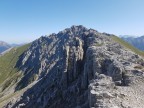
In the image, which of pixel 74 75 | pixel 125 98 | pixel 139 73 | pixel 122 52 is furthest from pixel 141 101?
pixel 74 75

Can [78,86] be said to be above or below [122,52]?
below

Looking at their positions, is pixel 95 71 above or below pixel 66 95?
above

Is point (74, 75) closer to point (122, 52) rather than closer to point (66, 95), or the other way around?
point (66, 95)

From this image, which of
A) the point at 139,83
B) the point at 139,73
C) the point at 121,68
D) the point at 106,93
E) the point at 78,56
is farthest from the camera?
the point at 78,56

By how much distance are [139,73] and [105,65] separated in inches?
515

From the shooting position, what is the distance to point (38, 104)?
97.5 meters

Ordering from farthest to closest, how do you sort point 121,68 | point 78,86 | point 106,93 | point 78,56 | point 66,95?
point 78,56 < point 66,95 < point 78,86 < point 121,68 < point 106,93

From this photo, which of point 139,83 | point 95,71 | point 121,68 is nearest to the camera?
point 139,83

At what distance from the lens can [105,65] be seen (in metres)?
61.9

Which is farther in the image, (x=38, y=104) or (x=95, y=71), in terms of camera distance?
(x=38, y=104)

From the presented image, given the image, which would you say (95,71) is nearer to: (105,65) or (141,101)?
(105,65)

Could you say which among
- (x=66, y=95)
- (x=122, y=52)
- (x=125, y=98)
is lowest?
(x=66, y=95)

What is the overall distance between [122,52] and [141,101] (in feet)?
131

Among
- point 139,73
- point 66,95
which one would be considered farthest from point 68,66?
point 139,73
